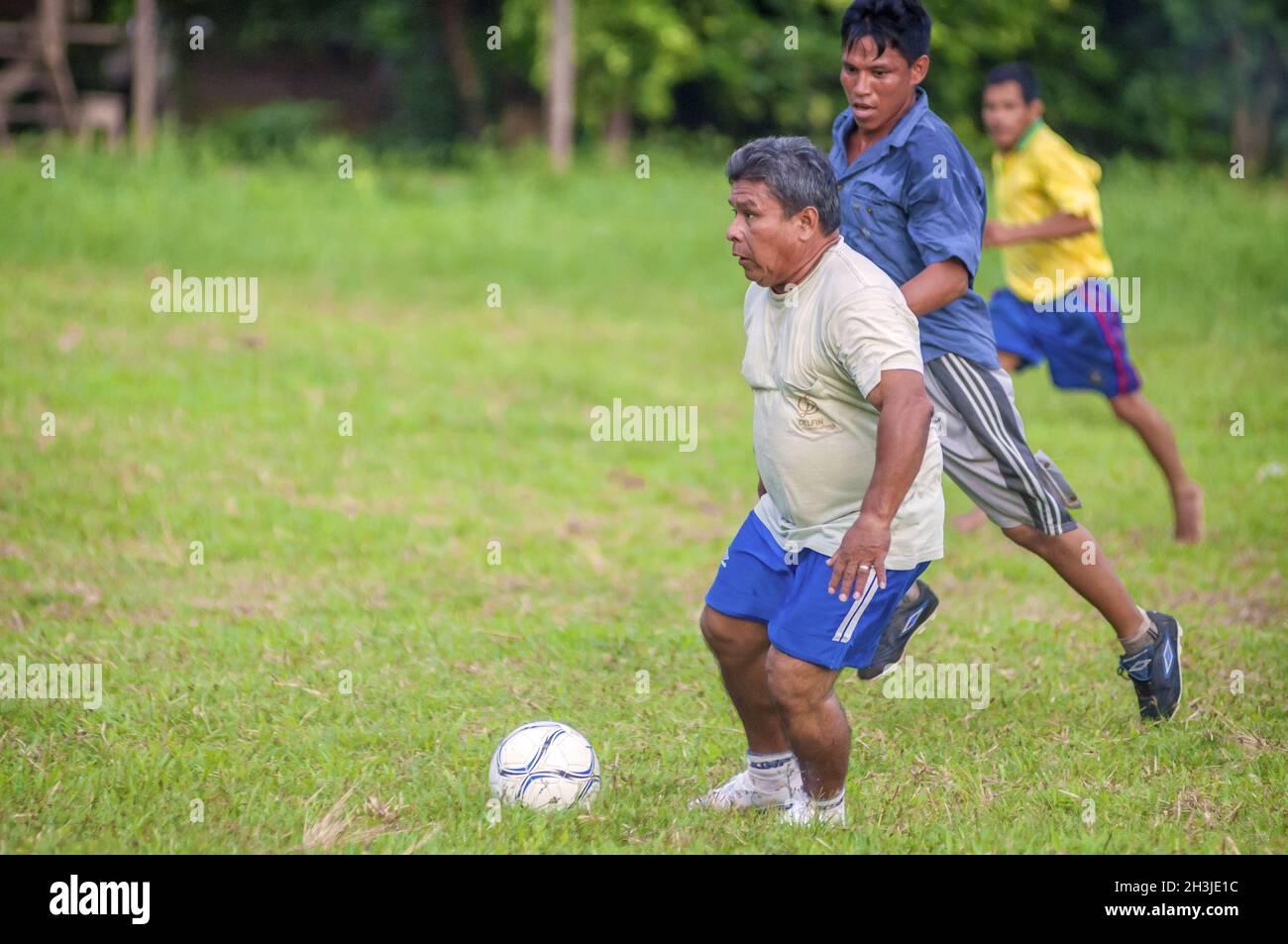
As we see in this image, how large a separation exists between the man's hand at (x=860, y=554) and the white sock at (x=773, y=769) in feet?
2.45

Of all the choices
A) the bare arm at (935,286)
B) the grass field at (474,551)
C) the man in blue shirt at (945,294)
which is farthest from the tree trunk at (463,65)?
the bare arm at (935,286)

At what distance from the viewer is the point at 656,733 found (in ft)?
16.6

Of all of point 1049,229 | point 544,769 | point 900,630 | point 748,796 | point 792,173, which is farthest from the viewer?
point 1049,229

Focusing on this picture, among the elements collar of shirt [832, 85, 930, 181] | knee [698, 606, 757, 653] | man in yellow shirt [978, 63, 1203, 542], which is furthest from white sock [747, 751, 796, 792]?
man in yellow shirt [978, 63, 1203, 542]

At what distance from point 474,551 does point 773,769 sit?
3189mm

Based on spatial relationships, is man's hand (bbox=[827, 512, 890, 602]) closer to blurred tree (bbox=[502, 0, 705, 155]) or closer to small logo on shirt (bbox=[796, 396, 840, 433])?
small logo on shirt (bbox=[796, 396, 840, 433])

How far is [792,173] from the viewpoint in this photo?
389 centimetres

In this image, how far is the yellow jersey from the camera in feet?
24.0

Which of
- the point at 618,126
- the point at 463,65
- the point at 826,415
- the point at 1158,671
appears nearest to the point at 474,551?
the point at 1158,671

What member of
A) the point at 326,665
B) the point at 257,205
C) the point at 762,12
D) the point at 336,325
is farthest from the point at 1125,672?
the point at 762,12

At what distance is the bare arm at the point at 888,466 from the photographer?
3744mm

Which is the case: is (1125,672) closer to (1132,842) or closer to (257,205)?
(1132,842)

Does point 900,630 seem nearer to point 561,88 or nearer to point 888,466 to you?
point 888,466

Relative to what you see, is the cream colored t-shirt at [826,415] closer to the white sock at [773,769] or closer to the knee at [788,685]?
the knee at [788,685]
